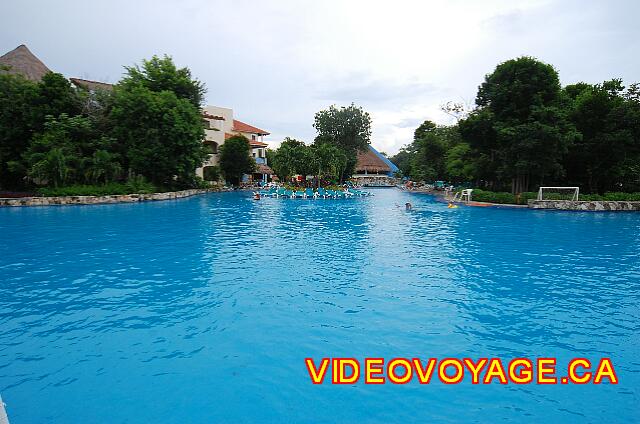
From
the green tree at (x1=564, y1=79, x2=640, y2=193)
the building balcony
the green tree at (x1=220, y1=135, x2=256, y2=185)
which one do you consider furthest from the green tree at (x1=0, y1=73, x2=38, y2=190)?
the green tree at (x1=564, y1=79, x2=640, y2=193)

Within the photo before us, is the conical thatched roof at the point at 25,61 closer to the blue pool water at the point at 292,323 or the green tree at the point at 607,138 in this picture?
the blue pool water at the point at 292,323

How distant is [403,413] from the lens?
393cm

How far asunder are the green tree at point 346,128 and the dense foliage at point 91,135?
75.9 feet

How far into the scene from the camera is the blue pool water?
13.4 ft

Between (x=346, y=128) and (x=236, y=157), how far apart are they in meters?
17.2

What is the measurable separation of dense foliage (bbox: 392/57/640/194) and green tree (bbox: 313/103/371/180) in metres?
23.8

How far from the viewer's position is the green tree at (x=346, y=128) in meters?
54.2

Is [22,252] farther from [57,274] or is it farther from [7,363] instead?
[7,363]

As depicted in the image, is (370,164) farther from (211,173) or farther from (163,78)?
(163,78)

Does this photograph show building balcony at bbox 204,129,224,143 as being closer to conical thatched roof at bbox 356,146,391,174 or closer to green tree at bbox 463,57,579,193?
green tree at bbox 463,57,579,193

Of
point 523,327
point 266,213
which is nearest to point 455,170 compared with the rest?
point 266,213

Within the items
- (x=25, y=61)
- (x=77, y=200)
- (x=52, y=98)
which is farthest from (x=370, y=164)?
(x=77, y=200)

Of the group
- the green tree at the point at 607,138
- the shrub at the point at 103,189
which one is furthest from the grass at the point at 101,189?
the green tree at the point at 607,138

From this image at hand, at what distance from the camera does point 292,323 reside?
623cm
